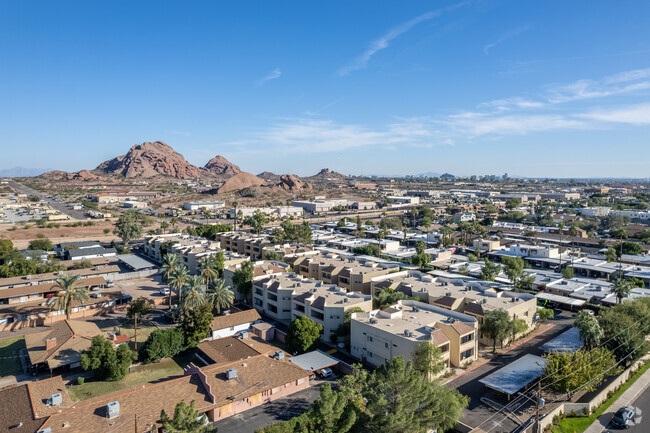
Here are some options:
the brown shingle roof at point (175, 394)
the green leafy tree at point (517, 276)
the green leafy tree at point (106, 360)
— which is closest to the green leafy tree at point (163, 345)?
the green leafy tree at point (106, 360)

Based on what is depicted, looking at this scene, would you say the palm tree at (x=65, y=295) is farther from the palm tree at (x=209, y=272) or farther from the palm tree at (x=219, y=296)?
the palm tree at (x=219, y=296)

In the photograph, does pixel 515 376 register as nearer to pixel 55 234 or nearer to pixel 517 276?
pixel 517 276

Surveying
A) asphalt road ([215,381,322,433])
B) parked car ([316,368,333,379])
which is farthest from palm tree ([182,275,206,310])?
asphalt road ([215,381,322,433])

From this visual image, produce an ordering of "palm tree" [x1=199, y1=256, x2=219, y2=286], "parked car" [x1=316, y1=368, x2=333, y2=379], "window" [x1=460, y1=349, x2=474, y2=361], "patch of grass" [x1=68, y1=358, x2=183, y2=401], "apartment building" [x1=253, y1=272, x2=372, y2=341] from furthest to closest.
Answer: "palm tree" [x1=199, y1=256, x2=219, y2=286], "apartment building" [x1=253, y1=272, x2=372, y2=341], "window" [x1=460, y1=349, x2=474, y2=361], "parked car" [x1=316, y1=368, x2=333, y2=379], "patch of grass" [x1=68, y1=358, x2=183, y2=401]

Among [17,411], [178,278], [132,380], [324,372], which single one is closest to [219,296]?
[178,278]

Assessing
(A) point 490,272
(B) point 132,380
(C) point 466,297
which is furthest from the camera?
(A) point 490,272

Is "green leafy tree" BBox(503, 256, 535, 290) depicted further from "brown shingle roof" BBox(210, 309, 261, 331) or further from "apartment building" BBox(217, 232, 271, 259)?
"apartment building" BBox(217, 232, 271, 259)
